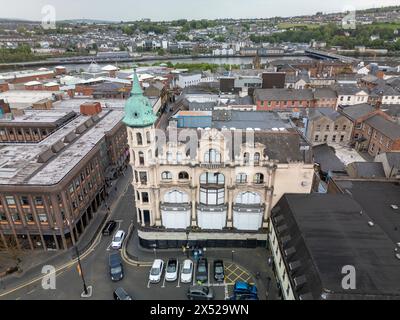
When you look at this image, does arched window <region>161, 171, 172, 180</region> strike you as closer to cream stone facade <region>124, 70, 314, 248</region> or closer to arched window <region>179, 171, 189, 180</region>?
cream stone facade <region>124, 70, 314, 248</region>

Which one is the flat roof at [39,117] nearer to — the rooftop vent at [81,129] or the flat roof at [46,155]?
the flat roof at [46,155]

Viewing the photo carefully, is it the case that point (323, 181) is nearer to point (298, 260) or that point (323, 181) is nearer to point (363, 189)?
point (363, 189)

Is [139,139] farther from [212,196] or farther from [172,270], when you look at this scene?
[172,270]

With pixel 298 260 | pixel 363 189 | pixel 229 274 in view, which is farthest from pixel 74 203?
pixel 363 189

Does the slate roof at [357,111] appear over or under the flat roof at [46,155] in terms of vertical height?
under

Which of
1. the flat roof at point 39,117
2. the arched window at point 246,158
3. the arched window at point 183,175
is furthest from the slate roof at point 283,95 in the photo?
the flat roof at point 39,117

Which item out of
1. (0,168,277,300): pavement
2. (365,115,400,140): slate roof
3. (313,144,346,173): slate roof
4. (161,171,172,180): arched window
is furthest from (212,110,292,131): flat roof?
(365,115,400,140): slate roof
